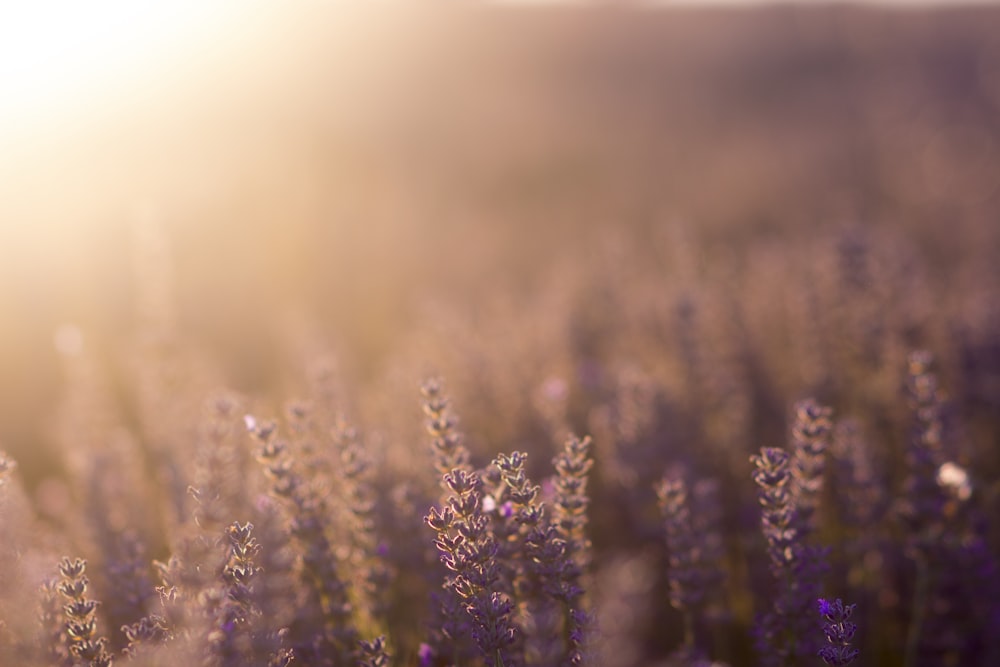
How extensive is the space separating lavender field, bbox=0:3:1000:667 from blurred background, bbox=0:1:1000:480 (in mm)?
87

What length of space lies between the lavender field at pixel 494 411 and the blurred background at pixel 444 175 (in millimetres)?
87

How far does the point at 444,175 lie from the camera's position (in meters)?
15.2

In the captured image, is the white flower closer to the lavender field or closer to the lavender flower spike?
the lavender field

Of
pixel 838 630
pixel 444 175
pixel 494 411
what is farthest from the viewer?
pixel 444 175

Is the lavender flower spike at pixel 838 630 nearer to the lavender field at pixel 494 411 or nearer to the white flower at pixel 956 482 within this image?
the lavender field at pixel 494 411

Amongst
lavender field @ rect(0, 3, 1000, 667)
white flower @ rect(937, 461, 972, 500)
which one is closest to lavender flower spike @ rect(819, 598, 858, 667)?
lavender field @ rect(0, 3, 1000, 667)

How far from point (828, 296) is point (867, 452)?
169cm

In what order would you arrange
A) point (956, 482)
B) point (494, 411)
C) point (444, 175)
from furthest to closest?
point (444, 175)
point (494, 411)
point (956, 482)

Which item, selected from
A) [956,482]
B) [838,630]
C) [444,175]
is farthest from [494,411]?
[444,175]

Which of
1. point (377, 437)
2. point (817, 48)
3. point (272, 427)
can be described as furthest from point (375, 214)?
point (817, 48)

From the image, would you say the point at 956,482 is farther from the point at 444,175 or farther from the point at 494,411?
the point at 444,175

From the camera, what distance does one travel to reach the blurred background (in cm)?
801

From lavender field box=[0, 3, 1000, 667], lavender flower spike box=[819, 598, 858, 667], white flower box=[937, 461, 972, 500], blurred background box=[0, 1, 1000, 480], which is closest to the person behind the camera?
lavender flower spike box=[819, 598, 858, 667]

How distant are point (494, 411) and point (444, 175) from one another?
38.0 feet
